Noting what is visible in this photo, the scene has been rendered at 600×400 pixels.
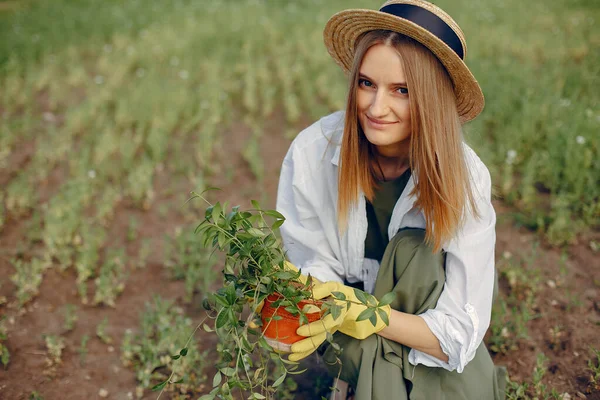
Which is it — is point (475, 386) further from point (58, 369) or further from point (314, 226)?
point (58, 369)

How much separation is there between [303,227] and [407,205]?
43 centimetres

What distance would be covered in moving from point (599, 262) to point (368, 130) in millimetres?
1709

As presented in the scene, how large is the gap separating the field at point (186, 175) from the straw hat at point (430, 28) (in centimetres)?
108

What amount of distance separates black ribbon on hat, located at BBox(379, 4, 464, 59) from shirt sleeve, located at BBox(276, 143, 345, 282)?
0.65m

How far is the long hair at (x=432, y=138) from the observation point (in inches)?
67.6

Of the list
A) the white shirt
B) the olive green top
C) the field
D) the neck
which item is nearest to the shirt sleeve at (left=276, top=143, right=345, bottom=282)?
the white shirt

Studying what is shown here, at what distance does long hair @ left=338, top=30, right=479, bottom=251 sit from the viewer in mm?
1718

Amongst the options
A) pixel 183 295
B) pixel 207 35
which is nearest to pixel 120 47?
pixel 207 35

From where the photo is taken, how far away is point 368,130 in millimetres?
1849

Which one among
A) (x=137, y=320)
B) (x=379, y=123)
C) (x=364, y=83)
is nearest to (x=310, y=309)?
(x=379, y=123)

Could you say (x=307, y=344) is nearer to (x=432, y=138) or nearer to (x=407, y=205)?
(x=407, y=205)

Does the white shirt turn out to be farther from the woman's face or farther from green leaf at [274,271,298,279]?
green leaf at [274,271,298,279]

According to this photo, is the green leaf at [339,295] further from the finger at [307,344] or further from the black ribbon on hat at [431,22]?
the black ribbon on hat at [431,22]

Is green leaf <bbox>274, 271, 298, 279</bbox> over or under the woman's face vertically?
under
